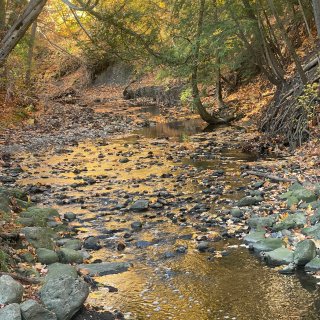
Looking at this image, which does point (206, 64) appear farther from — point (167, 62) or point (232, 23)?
point (167, 62)

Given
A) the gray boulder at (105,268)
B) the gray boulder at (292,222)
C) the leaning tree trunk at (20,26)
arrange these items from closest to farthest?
the gray boulder at (105,268)
the leaning tree trunk at (20,26)
the gray boulder at (292,222)

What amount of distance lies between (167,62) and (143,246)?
5.01 metres

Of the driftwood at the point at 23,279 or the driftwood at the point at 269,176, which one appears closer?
the driftwood at the point at 23,279

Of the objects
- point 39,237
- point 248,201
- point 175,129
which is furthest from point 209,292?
point 175,129

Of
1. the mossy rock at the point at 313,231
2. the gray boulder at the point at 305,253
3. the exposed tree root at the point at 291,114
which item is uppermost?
the exposed tree root at the point at 291,114

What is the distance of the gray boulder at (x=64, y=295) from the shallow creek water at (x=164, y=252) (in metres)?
0.44

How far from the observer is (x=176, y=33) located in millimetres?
17453

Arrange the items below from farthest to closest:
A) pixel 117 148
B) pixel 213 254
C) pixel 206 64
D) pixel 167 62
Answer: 1. pixel 206 64
2. pixel 117 148
3. pixel 167 62
4. pixel 213 254

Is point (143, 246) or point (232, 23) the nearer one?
point (143, 246)

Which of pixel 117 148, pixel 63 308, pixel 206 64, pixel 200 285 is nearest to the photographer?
pixel 63 308

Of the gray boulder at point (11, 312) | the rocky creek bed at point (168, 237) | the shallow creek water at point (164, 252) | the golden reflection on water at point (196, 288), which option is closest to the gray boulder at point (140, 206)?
the rocky creek bed at point (168, 237)

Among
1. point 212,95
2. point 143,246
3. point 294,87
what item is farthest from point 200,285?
point 212,95

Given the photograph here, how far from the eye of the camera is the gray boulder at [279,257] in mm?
6879

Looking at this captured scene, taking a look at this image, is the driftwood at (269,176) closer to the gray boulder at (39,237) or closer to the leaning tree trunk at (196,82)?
the gray boulder at (39,237)
